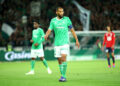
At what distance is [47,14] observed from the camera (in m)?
34.2

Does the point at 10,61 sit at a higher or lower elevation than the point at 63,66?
lower

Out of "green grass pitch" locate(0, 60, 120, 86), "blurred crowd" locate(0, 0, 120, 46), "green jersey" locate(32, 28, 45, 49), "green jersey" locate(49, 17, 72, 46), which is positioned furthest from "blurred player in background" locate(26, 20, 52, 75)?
"blurred crowd" locate(0, 0, 120, 46)

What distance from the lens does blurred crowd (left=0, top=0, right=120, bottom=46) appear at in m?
31.9

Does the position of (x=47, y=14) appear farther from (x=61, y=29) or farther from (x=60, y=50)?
(x=60, y=50)

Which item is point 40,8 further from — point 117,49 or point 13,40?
point 117,49

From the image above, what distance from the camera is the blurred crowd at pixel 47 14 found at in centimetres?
3192

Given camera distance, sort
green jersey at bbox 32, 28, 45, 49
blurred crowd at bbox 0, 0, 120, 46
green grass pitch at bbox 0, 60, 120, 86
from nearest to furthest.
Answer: green grass pitch at bbox 0, 60, 120, 86, green jersey at bbox 32, 28, 45, 49, blurred crowd at bbox 0, 0, 120, 46

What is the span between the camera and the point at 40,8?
114ft

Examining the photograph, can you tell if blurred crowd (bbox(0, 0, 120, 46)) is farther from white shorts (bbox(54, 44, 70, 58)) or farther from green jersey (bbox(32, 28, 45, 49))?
white shorts (bbox(54, 44, 70, 58))

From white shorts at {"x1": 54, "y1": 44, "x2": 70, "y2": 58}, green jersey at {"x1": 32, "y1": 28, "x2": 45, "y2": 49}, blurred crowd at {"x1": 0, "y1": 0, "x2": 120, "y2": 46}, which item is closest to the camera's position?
white shorts at {"x1": 54, "y1": 44, "x2": 70, "y2": 58}

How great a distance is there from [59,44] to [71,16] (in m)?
22.8

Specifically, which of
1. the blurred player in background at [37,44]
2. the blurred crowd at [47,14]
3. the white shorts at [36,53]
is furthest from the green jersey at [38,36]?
the blurred crowd at [47,14]

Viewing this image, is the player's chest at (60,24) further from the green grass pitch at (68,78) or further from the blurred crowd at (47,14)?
the blurred crowd at (47,14)

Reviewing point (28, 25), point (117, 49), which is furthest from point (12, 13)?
point (117, 49)
